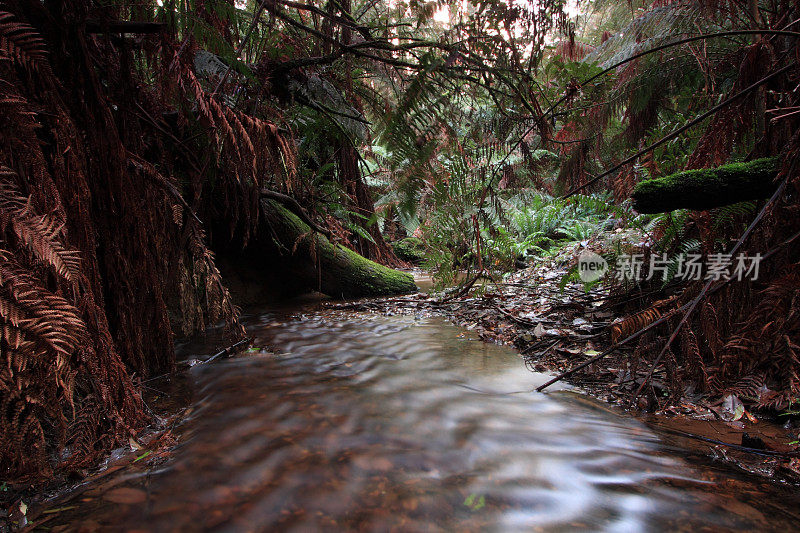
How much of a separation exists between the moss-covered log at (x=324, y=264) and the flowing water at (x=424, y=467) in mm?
2337

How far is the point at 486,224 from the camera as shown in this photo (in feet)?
10.4

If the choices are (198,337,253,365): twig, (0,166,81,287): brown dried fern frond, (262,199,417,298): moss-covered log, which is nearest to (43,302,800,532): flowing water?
(198,337,253,365): twig

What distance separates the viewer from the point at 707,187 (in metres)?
1.69

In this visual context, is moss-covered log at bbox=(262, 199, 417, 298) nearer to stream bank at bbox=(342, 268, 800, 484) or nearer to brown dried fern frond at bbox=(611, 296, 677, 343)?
stream bank at bbox=(342, 268, 800, 484)

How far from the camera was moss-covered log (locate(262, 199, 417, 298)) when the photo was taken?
14.2 ft

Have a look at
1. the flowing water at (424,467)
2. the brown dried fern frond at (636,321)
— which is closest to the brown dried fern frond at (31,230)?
the flowing water at (424,467)

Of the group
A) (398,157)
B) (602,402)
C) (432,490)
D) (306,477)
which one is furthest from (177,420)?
(602,402)

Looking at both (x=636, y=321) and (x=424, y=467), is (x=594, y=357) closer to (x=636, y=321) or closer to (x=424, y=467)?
(x=636, y=321)

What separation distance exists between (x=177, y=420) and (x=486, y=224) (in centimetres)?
251

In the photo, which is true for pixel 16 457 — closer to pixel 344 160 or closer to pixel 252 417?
pixel 252 417

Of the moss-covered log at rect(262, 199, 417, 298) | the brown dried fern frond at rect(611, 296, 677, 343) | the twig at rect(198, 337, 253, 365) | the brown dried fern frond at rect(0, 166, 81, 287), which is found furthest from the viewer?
the moss-covered log at rect(262, 199, 417, 298)

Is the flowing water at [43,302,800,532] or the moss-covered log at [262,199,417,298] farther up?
the moss-covered log at [262,199,417,298]

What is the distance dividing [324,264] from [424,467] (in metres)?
3.72

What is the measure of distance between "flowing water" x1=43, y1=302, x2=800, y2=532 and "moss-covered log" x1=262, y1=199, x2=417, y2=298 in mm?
2337
